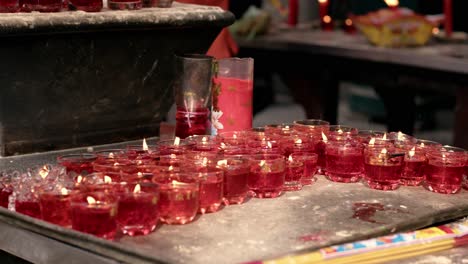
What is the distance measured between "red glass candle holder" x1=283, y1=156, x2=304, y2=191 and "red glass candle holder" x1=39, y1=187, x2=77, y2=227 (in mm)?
566

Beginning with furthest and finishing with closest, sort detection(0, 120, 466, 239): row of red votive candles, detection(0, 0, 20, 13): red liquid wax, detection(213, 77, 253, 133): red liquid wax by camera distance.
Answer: detection(213, 77, 253, 133): red liquid wax < detection(0, 0, 20, 13): red liquid wax < detection(0, 120, 466, 239): row of red votive candles

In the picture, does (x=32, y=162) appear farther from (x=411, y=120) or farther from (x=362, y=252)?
(x=411, y=120)

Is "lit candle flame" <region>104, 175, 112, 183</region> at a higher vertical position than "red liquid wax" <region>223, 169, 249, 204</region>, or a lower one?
higher

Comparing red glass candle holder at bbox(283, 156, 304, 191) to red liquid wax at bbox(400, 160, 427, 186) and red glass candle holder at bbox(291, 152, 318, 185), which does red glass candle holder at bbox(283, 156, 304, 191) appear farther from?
red liquid wax at bbox(400, 160, 427, 186)

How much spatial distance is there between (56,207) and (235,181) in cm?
42

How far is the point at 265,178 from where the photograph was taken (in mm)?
2236

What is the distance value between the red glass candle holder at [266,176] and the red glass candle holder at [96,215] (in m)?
0.42

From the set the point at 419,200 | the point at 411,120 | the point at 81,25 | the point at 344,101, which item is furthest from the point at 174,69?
the point at 344,101

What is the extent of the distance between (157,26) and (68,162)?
609 mm

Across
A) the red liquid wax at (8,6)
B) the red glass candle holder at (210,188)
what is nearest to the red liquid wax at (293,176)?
the red glass candle holder at (210,188)

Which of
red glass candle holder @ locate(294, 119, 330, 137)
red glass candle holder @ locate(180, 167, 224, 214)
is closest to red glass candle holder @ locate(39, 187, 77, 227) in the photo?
red glass candle holder @ locate(180, 167, 224, 214)

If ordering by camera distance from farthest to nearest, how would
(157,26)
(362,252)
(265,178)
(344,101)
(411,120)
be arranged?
(344,101) → (411,120) → (157,26) → (265,178) → (362,252)

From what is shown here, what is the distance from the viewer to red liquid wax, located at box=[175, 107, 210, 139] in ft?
8.85

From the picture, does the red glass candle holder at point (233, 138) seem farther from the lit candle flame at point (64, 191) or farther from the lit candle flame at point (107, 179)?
the lit candle flame at point (64, 191)
